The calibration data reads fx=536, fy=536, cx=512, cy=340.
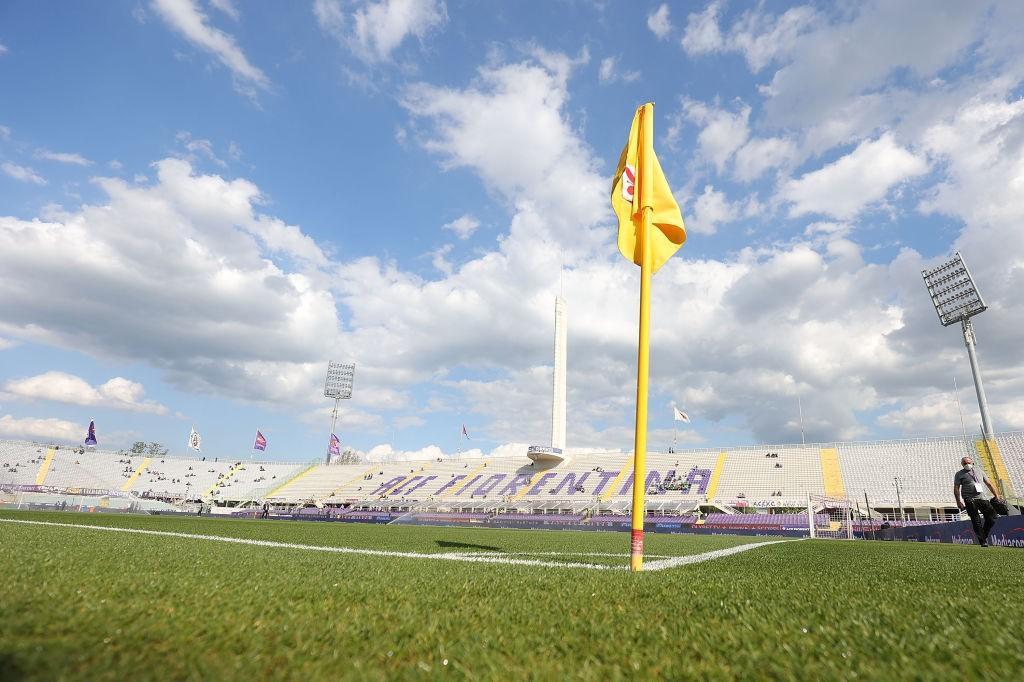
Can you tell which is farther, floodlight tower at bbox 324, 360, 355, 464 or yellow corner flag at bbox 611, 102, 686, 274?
floodlight tower at bbox 324, 360, 355, 464

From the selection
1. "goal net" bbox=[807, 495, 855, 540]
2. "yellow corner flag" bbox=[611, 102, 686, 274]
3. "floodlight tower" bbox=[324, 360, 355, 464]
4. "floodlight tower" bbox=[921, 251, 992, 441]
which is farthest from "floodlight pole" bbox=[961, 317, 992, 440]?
"floodlight tower" bbox=[324, 360, 355, 464]

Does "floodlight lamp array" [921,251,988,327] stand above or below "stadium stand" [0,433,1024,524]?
above

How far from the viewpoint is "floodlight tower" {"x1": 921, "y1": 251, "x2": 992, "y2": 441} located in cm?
3622

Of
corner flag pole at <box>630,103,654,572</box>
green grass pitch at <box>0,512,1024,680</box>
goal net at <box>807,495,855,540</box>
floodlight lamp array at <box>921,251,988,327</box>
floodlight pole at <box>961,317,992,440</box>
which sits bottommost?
goal net at <box>807,495,855,540</box>

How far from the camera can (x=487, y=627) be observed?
208 cm

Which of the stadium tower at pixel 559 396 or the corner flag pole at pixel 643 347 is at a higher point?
the stadium tower at pixel 559 396

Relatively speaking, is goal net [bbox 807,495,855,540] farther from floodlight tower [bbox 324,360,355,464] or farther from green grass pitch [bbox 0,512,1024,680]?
floodlight tower [bbox 324,360,355,464]

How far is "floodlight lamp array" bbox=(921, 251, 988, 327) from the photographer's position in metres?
36.7

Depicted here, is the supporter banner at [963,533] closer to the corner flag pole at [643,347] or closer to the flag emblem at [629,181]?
the corner flag pole at [643,347]

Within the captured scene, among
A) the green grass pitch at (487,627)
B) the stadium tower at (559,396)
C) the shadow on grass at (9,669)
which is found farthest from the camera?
the stadium tower at (559,396)

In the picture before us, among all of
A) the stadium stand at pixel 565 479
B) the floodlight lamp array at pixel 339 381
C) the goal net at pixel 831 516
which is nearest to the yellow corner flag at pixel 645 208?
the goal net at pixel 831 516

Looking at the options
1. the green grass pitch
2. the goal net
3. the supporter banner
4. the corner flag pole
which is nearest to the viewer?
the green grass pitch

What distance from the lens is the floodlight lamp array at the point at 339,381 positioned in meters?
69.1

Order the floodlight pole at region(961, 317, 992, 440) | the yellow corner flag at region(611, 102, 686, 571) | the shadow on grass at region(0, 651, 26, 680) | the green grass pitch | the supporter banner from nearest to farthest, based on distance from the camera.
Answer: the shadow on grass at region(0, 651, 26, 680) → the green grass pitch → the yellow corner flag at region(611, 102, 686, 571) → the supporter banner → the floodlight pole at region(961, 317, 992, 440)
